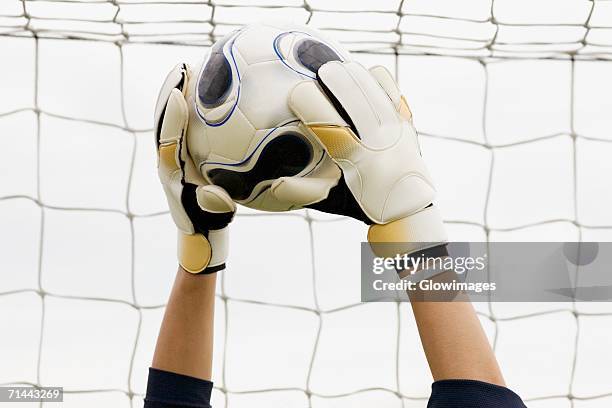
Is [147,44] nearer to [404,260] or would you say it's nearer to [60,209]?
[60,209]

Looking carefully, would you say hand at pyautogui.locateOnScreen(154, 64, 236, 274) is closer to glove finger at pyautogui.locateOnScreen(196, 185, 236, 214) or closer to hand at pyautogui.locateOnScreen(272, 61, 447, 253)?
glove finger at pyautogui.locateOnScreen(196, 185, 236, 214)

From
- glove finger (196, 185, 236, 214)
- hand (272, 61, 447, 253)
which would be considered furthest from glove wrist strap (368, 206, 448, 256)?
glove finger (196, 185, 236, 214)

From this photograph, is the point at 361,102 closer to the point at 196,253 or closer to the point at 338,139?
the point at 338,139

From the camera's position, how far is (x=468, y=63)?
2678 mm

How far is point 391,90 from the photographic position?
57.1 inches

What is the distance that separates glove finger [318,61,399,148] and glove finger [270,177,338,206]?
97 millimetres

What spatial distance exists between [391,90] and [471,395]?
0.51 metres

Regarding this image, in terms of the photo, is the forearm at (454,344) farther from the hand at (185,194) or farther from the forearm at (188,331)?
the forearm at (188,331)

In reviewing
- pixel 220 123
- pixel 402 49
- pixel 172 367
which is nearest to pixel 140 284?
pixel 402 49

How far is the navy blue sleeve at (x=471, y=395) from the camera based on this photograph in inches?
46.3

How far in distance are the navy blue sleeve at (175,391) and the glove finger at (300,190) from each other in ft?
1.38

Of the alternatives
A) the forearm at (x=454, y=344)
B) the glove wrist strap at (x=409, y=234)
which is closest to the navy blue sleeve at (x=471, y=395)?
the forearm at (x=454, y=344)

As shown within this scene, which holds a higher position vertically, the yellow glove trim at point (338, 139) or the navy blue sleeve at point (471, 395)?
the yellow glove trim at point (338, 139)

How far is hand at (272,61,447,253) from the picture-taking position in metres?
1.36
